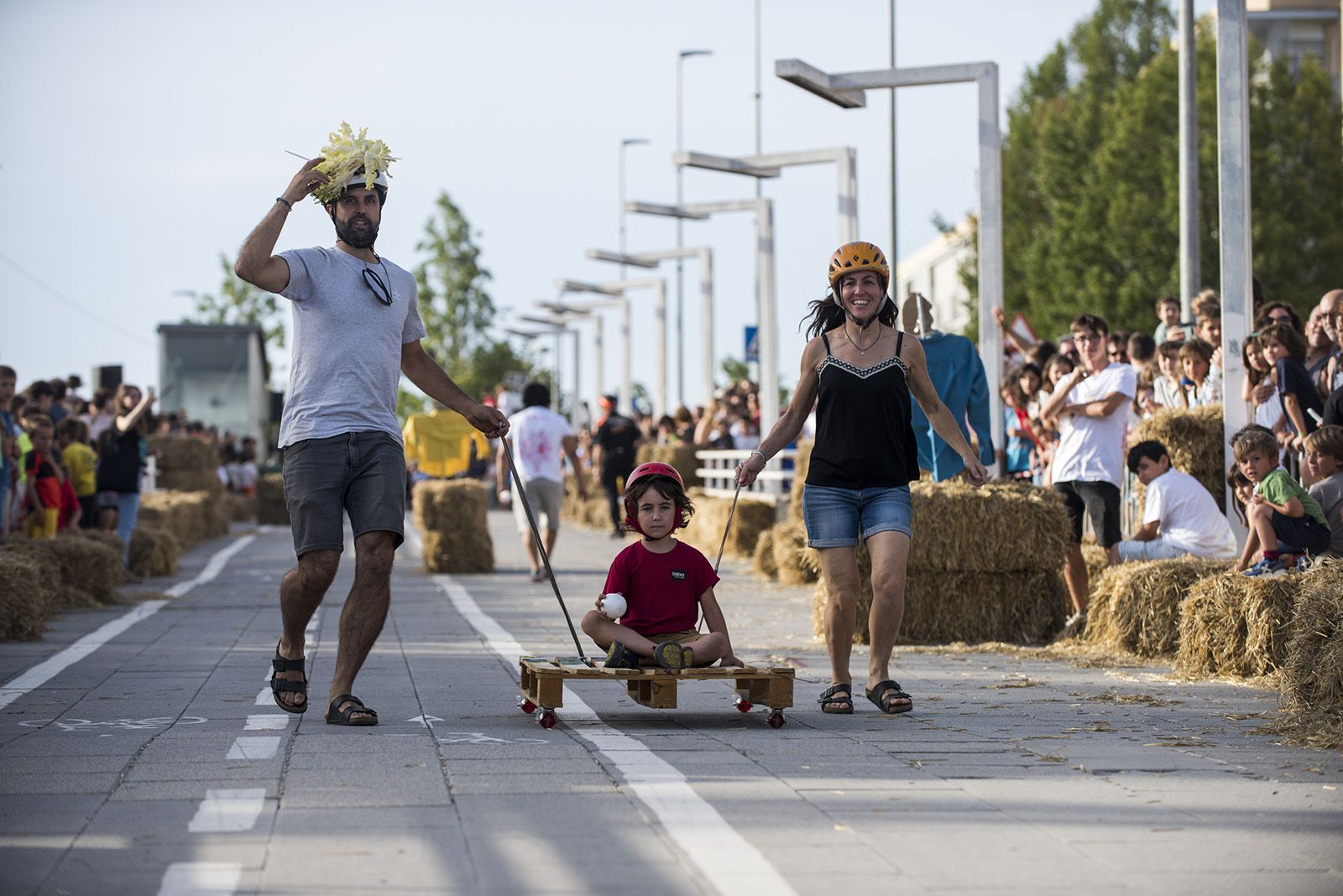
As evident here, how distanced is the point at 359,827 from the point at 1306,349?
29.1ft

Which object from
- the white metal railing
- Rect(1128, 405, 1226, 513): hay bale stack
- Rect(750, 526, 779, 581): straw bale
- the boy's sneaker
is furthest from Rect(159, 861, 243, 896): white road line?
the white metal railing

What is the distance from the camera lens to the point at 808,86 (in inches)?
690

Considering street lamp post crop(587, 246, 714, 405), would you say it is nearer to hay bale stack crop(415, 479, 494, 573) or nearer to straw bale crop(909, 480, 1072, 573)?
hay bale stack crop(415, 479, 494, 573)

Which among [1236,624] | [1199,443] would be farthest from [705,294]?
[1236,624]

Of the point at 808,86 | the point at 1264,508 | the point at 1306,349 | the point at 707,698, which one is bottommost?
the point at 707,698

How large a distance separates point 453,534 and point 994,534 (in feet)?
34.0

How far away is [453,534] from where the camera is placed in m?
22.0

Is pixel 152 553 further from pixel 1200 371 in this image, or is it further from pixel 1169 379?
pixel 1200 371

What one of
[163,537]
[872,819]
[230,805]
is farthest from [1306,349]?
[163,537]

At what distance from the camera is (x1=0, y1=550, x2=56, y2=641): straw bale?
1287 centimetres

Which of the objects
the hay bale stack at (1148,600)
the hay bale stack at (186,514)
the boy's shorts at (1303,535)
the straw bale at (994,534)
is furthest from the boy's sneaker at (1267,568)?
the hay bale stack at (186,514)

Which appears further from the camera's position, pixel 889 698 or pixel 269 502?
pixel 269 502

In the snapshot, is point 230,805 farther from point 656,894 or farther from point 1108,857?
point 1108,857

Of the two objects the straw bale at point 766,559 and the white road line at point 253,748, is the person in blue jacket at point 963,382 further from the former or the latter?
the straw bale at point 766,559
